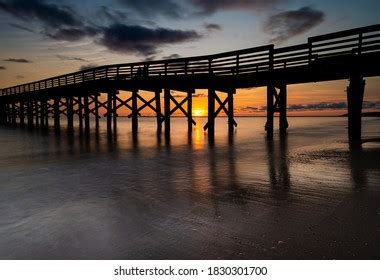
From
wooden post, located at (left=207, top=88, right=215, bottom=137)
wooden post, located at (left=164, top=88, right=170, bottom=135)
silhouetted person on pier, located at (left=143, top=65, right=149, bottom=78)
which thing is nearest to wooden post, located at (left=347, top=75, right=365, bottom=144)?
wooden post, located at (left=207, top=88, right=215, bottom=137)

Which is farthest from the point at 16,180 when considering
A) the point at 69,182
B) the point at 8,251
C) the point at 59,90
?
the point at 59,90

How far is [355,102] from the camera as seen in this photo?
1263cm

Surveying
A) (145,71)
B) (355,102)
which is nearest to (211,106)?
(145,71)

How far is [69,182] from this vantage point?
6.43 metres

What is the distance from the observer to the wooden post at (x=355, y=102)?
41.0 ft

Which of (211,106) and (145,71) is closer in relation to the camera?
(211,106)

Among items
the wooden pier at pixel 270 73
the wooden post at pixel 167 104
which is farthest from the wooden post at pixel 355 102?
the wooden post at pixel 167 104

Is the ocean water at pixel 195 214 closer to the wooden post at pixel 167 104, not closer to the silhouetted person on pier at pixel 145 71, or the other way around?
the silhouetted person on pier at pixel 145 71

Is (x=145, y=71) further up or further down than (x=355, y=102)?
further up

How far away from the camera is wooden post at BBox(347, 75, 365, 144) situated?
1248 cm

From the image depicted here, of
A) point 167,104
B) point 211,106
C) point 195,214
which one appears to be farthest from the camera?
point 167,104

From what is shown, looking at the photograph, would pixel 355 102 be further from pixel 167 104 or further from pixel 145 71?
pixel 145 71

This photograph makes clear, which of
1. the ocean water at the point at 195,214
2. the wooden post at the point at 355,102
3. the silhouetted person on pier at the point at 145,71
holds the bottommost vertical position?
the ocean water at the point at 195,214
